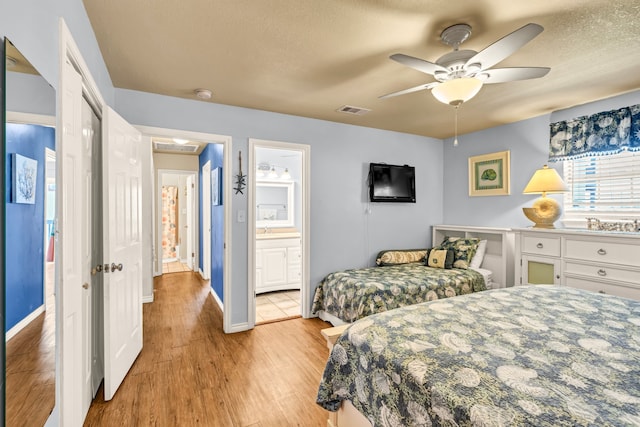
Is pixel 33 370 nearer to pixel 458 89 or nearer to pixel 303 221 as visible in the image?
pixel 458 89

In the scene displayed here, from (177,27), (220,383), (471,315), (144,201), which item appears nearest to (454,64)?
A: (471,315)

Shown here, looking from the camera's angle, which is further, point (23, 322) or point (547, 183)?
point (547, 183)

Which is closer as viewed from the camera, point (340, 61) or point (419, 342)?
point (419, 342)

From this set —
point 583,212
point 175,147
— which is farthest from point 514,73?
point 175,147

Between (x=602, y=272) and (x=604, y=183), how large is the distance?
3.43 feet

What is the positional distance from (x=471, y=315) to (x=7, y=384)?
183 centimetres

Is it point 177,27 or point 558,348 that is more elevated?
point 177,27

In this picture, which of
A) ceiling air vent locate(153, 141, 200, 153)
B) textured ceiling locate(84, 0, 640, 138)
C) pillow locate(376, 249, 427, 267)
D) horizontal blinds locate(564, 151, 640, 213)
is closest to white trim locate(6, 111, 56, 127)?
textured ceiling locate(84, 0, 640, 138)

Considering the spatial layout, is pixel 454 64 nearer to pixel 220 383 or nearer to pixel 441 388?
pixel 441 388

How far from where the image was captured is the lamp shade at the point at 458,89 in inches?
72.6

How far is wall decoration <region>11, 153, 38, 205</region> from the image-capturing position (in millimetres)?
813

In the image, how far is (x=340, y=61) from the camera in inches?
90.7

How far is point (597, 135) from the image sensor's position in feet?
9.89

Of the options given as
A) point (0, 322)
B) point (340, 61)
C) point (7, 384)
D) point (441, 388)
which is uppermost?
point (340, 61)
